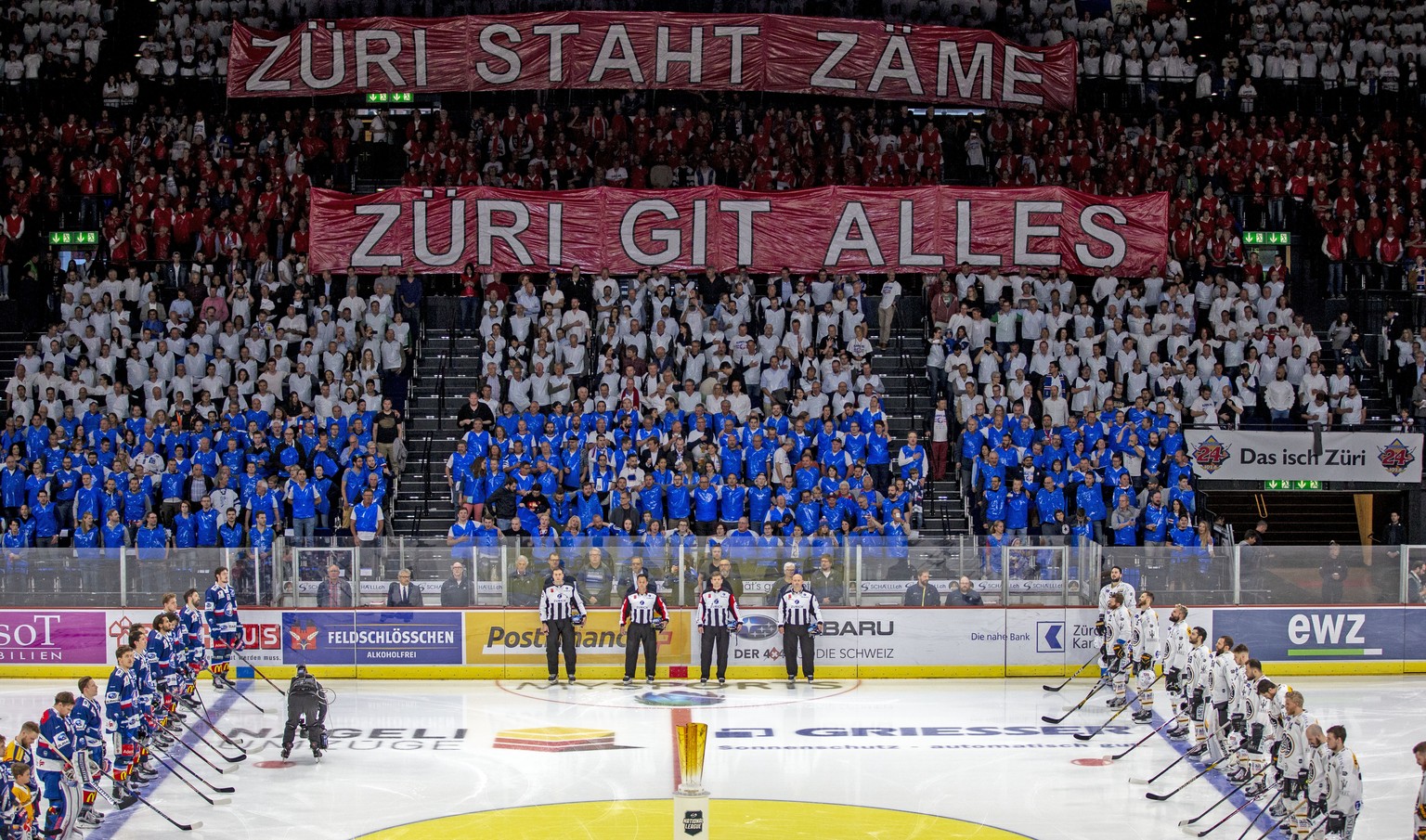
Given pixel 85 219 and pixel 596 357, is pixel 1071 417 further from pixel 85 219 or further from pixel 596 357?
pixel 85 219

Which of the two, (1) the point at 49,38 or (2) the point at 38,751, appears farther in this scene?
(1) the point at 49,38

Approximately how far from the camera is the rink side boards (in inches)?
888

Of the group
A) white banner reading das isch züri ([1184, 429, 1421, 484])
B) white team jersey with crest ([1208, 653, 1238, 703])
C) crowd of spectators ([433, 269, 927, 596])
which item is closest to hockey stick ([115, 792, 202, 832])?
crowd of spectators ([433, 269, 927, 596])

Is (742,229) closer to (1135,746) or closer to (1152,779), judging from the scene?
(1135,746)

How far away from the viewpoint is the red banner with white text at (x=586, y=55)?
30.9 meters

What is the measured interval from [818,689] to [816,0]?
55.4 feet

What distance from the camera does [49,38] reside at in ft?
113

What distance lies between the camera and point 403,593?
22.8 meters

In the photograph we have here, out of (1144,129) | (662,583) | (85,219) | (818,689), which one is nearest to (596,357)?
(662,583)

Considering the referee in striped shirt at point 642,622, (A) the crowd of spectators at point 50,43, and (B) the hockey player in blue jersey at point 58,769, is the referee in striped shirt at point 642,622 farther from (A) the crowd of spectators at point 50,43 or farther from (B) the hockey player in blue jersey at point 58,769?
(A) the crowd of spectators at point 50,43

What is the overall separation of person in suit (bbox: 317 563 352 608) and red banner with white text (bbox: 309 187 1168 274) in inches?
308

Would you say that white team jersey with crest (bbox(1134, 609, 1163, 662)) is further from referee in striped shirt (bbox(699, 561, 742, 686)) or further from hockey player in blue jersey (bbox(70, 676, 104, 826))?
hockey player in blue jersey (bbox(70, 676, 104, 826))

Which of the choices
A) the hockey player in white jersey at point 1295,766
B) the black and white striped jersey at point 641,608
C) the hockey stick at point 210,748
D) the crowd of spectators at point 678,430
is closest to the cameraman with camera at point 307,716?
the hockey stick at point 210,748

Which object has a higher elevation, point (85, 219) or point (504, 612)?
point (85, 219)
